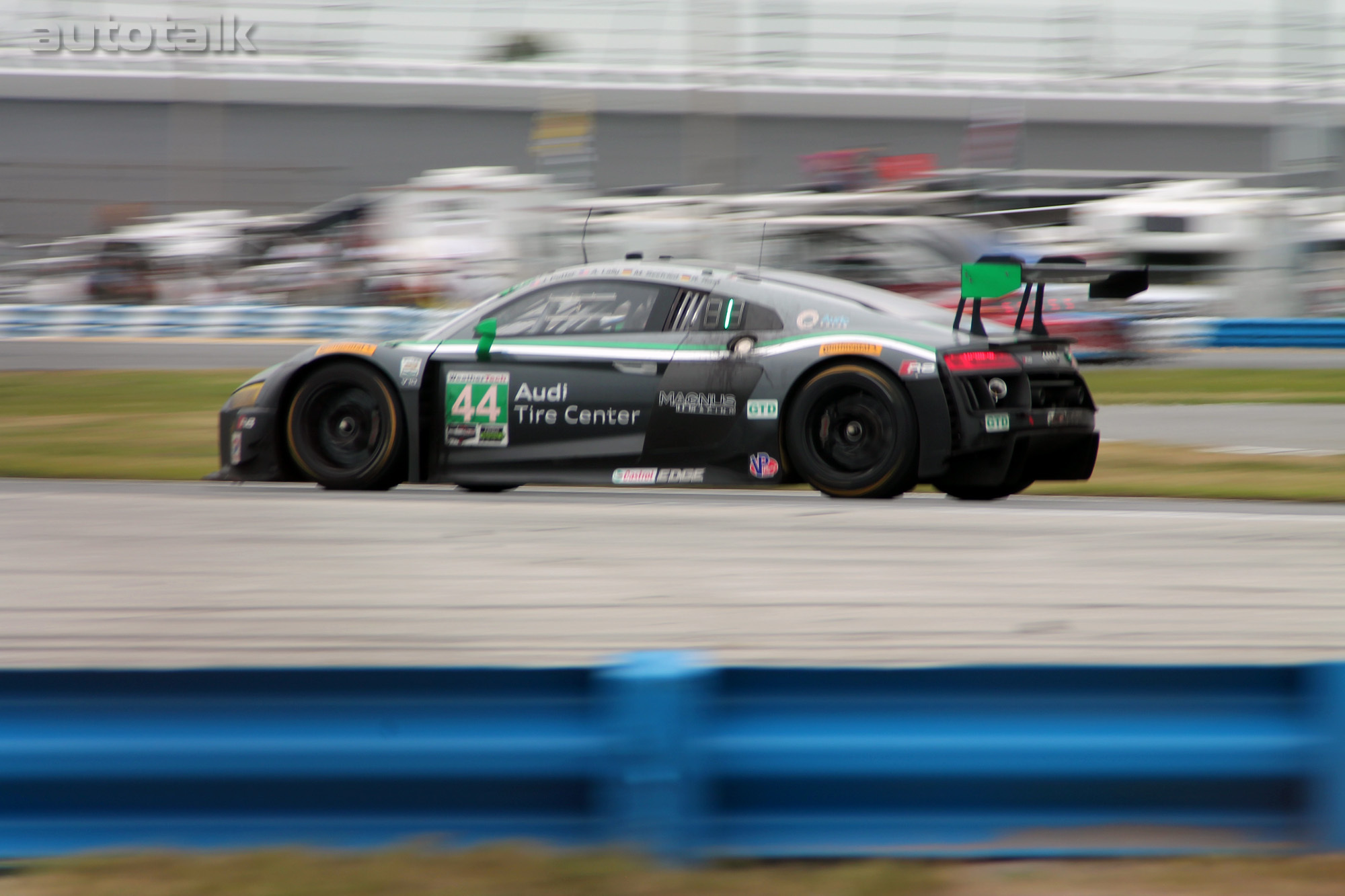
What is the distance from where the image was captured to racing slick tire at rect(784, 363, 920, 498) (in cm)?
665

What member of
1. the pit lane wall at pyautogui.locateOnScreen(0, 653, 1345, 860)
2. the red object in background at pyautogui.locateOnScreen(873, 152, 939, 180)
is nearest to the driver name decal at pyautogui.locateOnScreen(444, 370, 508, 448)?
the pit lane wall at pyautogui.locateOnScreen(0, 653, 1345, 860)

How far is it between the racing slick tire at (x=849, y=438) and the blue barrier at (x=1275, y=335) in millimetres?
14906

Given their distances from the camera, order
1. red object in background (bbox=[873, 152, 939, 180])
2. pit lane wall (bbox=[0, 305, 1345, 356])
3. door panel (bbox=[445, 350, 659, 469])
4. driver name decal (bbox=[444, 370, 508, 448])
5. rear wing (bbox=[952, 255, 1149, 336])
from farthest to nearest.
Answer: red object in background (bbox=[873, 152, 939, 180]) < pit lane wall (bbox=[0, 305, 1345, 356]) < driver name decal (bbox=[444, 370, 508, 448]) < door panel (bbox=[445, 350, 659, 469]) < rear wing (bbox=[952, 255, 1149, 336])

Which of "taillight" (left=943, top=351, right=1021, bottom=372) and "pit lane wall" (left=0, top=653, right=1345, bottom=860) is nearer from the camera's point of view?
"pit lane wall" (left=0, top=653, right=1345, bottom=860)

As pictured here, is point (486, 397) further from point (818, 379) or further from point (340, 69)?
point (340, 69)

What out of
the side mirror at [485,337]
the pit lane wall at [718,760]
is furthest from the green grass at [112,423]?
the pit lane wall at [718,760]

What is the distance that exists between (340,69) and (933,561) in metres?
36.5

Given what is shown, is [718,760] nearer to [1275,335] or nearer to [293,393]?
[293,393]

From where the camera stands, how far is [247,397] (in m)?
7.77

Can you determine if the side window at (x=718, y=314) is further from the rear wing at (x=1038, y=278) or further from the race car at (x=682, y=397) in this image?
the rear wing at (x=1038, y=278)

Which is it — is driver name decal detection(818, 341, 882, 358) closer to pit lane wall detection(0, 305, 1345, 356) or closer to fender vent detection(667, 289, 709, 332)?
fender vent detection(667, 289, 709, 332)

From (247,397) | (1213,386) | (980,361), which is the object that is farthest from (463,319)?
(1213,386)

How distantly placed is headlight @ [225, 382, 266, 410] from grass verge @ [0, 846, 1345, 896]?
526 centimetres

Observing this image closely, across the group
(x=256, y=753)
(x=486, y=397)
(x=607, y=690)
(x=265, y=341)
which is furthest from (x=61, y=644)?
(x=265, y=341)
